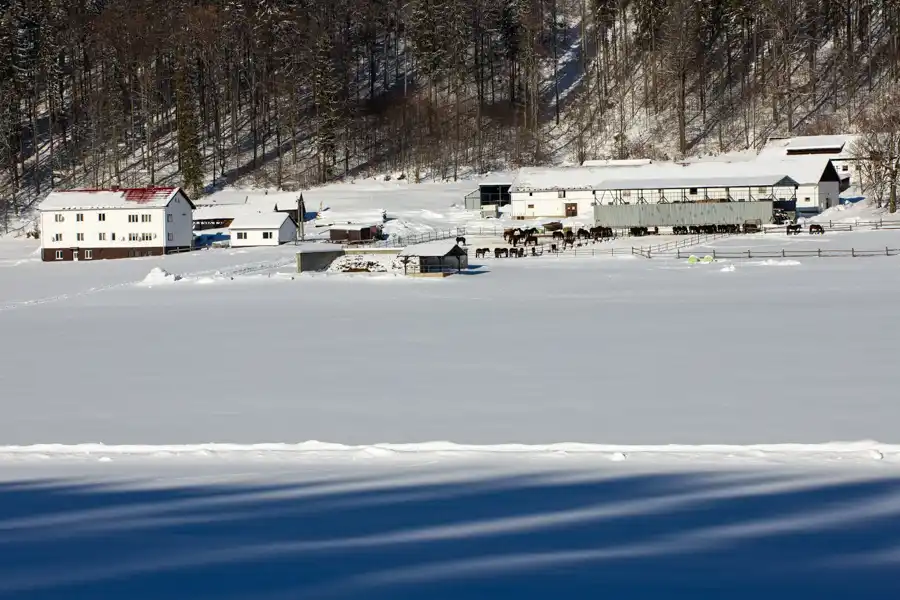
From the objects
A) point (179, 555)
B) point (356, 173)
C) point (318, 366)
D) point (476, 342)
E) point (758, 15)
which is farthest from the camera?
point (758, 15)

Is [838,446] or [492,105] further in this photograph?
[492,105]

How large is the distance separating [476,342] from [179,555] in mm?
17227

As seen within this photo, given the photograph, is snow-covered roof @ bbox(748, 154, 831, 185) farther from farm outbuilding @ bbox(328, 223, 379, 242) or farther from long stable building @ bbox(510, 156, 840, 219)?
farm outbuilding @ bbox(328, 223, 379, 242)

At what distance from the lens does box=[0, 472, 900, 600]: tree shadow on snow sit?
923cm

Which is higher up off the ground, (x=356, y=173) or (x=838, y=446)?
(x=356, y=173)

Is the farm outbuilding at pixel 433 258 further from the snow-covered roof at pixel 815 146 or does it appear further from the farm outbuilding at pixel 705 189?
the snow-covered roof at pixel 815 146

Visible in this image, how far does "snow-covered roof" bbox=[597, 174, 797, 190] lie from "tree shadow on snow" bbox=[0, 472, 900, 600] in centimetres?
5789

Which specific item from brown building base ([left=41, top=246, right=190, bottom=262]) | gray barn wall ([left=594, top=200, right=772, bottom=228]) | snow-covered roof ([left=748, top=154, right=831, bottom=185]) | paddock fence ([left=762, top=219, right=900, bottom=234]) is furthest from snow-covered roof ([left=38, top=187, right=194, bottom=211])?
snow-covered roof ([left=748, top=154, right=831, bottom=185])

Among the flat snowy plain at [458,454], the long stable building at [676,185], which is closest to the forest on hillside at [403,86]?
the long stable building at [676,185]

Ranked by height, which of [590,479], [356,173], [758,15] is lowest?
[590,479]

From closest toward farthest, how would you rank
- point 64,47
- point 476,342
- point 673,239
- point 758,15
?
point 476,342
point 673,239
point 758,15
point 64,47

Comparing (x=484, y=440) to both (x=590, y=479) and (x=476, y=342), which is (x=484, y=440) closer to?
(x=590, y=479)

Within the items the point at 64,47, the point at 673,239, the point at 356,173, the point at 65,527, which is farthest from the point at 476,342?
the point at 64,47

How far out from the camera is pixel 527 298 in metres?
38.2
